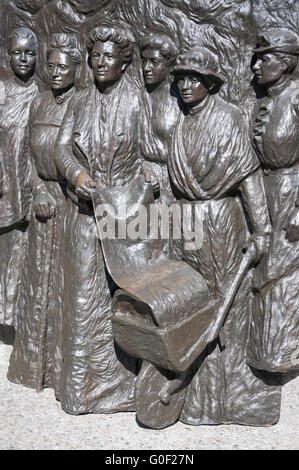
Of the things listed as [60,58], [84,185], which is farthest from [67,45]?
[84,185]

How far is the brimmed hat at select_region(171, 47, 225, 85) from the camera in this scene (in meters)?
3.60

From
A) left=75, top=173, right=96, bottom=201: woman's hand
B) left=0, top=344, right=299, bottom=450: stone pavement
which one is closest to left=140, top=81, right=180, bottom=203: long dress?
left=75, top=173, right=96, bottom=201: woman's hand

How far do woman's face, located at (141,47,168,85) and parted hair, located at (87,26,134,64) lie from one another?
0.28 ft

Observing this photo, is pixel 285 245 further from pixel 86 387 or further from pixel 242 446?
pixel 86 387

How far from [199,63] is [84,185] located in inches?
34.0

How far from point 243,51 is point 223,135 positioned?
17.6 inches

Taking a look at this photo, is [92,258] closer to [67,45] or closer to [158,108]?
[158,108]

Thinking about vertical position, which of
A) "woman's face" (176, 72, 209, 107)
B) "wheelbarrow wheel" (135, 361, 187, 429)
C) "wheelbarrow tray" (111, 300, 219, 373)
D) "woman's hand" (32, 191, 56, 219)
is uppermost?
"woman's face" (176, 72, 209, 107)

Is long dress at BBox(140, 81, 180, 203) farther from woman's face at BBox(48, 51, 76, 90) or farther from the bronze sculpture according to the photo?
woman's face at BBox(48, 51, 76, 90)

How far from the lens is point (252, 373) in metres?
3.89

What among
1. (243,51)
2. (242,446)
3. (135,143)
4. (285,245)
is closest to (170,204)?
(135,143)

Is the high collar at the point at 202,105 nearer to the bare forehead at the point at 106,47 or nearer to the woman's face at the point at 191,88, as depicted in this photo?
the woman's face at the point at 191,88

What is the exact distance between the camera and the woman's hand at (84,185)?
12.1 feet

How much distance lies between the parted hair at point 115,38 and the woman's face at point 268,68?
26.8 inches
